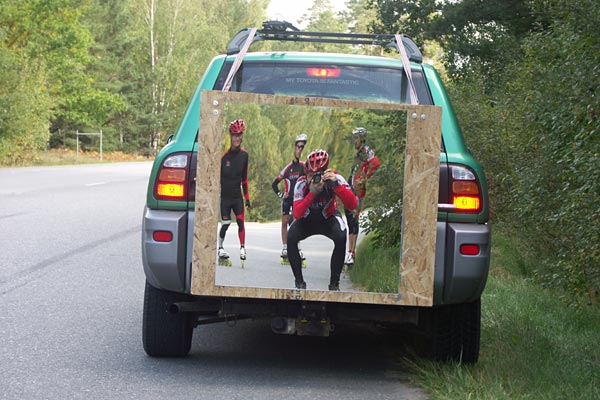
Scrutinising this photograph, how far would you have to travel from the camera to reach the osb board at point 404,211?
5344mm

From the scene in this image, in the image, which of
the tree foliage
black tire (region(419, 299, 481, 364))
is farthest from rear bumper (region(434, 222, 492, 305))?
the tree foliage

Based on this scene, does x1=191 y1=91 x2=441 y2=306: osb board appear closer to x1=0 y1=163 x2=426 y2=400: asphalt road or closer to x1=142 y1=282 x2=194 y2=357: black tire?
x1=0 y1=163 x2=426 y2=400: asphalt road

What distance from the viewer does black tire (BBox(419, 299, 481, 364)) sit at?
19.8ft

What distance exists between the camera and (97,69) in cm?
6906

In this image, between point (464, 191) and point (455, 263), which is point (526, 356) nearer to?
point (455, 263)

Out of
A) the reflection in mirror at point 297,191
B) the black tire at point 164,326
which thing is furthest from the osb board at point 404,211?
the black tire at point 164,326

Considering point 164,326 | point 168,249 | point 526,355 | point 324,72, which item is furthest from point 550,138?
point 168,249

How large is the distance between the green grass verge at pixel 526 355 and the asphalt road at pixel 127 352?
0.99 feet

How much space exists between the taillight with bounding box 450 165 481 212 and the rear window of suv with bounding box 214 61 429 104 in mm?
598

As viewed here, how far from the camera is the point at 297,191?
5.41 m

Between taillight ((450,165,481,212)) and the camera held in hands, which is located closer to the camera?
the camera held in hands

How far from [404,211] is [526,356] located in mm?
1600

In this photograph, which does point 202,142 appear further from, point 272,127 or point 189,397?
point 189,397

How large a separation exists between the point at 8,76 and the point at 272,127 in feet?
122
